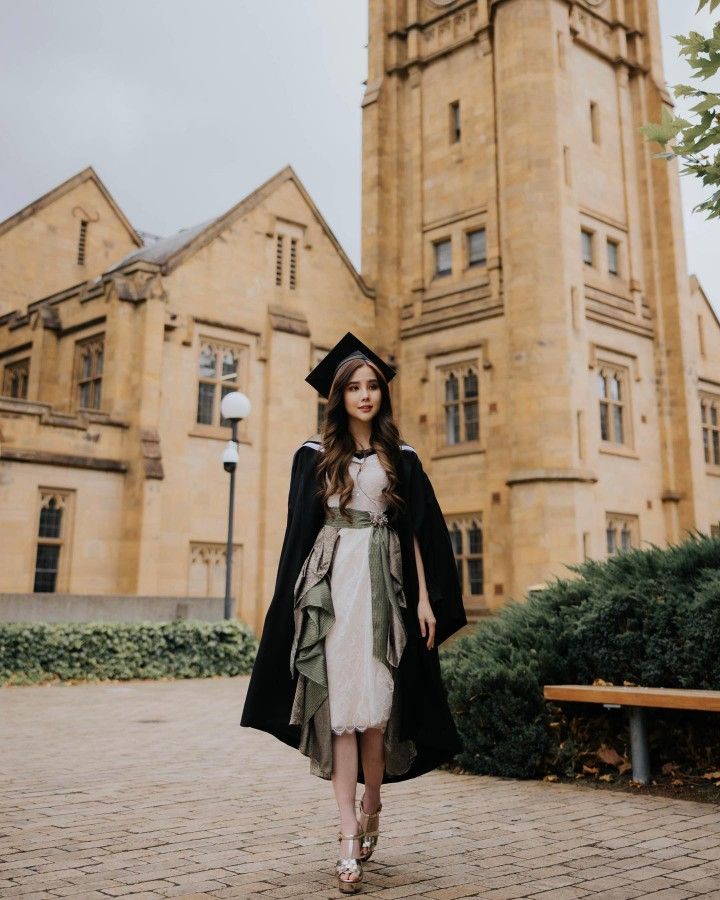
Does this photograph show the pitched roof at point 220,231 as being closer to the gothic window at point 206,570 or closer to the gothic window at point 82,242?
the gothic window at point 82,242

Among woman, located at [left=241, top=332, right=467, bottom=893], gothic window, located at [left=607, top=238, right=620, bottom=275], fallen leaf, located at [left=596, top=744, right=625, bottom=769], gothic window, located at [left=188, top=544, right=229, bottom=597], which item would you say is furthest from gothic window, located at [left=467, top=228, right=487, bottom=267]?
woman, located at [left=241, top=332, right=467, bottom=893]

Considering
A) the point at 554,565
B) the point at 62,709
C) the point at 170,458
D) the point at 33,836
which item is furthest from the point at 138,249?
the point at 33,836

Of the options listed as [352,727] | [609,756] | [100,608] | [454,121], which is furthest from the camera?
[454,121]

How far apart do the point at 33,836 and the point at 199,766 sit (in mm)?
2533

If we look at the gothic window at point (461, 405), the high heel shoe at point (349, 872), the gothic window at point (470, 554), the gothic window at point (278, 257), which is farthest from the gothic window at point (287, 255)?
the high heel shoe at point (349, 872)

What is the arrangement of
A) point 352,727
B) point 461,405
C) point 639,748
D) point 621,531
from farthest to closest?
point 461,405 < point 621,531 < point 639,748 < point 352,727

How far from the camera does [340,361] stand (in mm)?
4621

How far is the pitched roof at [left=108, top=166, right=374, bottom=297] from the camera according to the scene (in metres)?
22.3

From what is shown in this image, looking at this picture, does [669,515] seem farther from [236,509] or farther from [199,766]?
[199,766]

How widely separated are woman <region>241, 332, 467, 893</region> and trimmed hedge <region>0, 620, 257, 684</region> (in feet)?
35.2

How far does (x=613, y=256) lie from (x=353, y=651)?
24.0 m

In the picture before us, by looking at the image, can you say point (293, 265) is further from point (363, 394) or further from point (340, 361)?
point (363, 394)

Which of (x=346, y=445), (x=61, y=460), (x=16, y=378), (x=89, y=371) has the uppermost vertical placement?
(x=16, y=378)

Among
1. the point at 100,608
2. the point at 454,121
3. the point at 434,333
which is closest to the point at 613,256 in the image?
the point at 434,333
